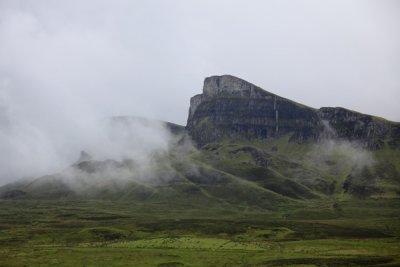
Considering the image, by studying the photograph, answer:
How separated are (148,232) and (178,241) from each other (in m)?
29.0

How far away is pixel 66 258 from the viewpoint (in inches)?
5463

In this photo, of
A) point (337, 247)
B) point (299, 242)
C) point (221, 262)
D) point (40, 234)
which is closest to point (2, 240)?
point (40, 234)

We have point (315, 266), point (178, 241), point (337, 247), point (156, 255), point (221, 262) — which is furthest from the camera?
point (178, 241)

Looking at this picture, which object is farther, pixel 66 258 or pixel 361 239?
pixel 361 239

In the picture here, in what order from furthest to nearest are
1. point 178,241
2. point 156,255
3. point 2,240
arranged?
1. point 2,240
2. point 178,241
3. point 156,255

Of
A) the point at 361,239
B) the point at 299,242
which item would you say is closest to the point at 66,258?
the point at 299,242

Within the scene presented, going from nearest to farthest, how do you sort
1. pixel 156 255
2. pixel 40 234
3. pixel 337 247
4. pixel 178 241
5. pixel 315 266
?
pixel 315 266
pixel 156 255
pixel 337 247
pixel 178 241
pixel 40 234

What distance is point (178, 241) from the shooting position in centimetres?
17012

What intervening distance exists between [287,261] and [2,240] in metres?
113

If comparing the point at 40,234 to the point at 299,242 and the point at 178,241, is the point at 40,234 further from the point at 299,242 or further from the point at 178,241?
the point at 299,242

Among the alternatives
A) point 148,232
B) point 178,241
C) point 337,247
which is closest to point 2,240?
point 148,232

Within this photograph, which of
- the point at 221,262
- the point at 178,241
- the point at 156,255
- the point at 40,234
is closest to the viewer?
the point at 221,262

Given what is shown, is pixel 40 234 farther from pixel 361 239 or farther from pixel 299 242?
pixel 361 239

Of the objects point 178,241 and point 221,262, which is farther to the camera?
point 178,241
